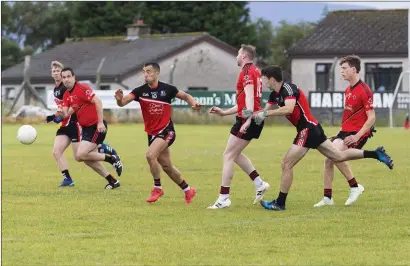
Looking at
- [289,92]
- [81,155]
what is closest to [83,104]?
[81,155]

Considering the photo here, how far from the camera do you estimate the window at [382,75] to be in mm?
60906

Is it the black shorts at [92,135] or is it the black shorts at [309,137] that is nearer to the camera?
the black shorts at [309,137]

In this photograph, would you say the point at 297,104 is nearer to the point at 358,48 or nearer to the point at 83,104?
the point at 83,104

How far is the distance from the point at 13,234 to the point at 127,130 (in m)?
31.7

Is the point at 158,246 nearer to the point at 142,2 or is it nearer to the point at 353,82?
the point at 353,82

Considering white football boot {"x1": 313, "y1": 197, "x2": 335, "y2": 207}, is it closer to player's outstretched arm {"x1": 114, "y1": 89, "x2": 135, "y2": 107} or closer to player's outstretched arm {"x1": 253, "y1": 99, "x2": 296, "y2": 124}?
player's outstretched arm {"x1": 253, "y1": 99, "x2": 296, "y2": 124}

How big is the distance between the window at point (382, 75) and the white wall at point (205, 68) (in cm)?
1100

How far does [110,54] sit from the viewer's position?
235 ft

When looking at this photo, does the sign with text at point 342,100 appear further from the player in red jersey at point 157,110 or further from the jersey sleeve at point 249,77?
the jersey sleeve at point 249,77

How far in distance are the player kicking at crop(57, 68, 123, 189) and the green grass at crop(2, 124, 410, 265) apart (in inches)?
19.7

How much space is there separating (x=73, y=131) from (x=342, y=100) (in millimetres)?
29762

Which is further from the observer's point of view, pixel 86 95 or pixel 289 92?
pixel 86 95

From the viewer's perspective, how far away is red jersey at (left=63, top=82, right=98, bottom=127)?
58.0 feet

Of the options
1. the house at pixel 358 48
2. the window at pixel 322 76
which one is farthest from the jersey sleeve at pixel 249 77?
the window at pixel 322 76
